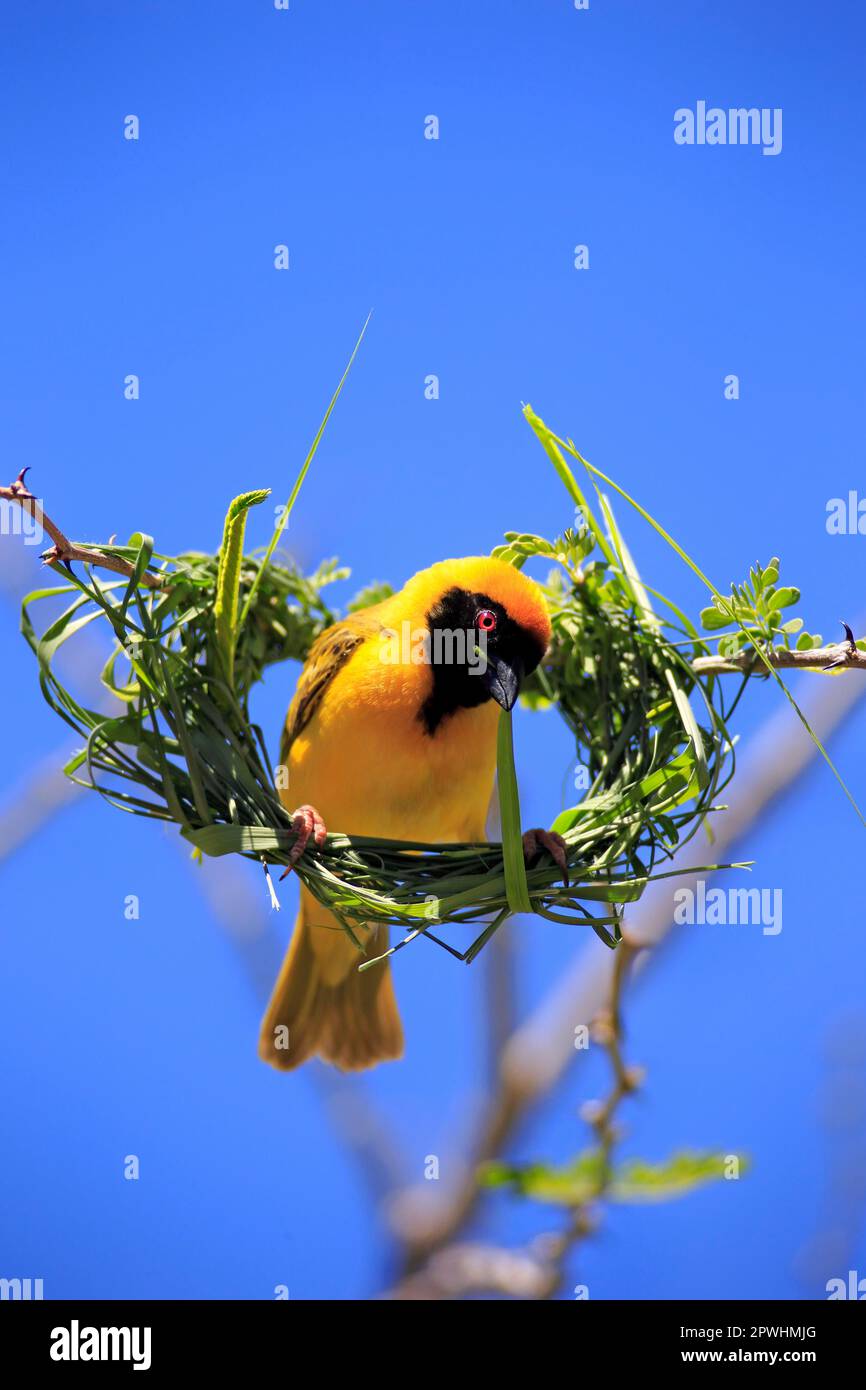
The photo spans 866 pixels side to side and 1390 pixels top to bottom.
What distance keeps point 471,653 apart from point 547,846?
381 millimetres

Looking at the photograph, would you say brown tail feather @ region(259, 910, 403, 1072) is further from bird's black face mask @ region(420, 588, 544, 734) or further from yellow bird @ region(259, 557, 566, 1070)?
bird's black face mask @ region(420, 588, 544, 734)

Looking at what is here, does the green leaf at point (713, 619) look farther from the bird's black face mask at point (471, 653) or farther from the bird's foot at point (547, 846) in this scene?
the bird's foot at point (547, 846)

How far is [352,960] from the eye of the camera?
2393mm

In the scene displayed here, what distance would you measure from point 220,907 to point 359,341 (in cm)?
242

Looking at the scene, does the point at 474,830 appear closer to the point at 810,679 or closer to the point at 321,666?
the point at 321,666

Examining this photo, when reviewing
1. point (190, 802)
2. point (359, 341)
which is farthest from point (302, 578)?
point (359, 341)

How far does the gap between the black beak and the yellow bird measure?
2cm

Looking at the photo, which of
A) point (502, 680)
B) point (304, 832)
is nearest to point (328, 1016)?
point (304, 832)

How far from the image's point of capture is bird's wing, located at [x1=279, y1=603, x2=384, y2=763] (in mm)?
2203

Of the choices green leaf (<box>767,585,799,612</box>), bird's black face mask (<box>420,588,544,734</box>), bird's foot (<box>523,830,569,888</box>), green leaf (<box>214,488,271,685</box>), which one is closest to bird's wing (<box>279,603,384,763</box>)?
bird's black face mask (<box>420,588,544,734</box>)

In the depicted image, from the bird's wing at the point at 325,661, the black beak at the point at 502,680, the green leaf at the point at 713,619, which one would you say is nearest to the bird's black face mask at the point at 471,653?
the black beak at the point at 502,680

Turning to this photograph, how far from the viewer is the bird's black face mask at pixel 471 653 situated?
1940mm

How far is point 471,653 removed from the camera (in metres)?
2.05

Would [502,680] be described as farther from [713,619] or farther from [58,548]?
[58,548]
